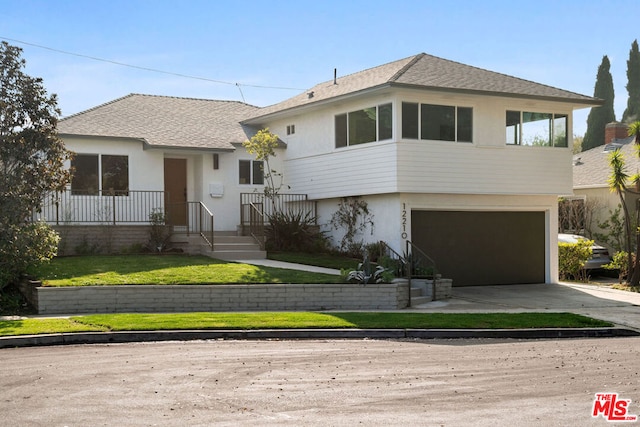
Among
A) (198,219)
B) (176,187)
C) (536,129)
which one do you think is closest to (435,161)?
(536,129)

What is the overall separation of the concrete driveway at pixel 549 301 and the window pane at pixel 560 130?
4630 mm

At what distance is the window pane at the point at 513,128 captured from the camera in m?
24.4

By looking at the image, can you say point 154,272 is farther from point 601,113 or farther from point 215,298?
point 601,113

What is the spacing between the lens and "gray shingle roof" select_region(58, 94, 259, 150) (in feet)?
82.6

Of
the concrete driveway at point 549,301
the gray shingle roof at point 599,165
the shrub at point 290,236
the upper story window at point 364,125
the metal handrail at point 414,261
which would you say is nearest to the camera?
the concrete driveway at point 549,301

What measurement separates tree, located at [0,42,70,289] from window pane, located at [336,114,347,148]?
9385mm

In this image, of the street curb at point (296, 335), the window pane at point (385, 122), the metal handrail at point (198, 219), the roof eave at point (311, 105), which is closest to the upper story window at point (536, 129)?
the window pane at point (385, 122)

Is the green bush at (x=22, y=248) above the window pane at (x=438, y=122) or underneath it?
underneath

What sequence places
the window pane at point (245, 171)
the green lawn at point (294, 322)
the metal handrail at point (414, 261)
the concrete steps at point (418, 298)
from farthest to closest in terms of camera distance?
the window pane at point (245, 171) → the metal handrail at point (414, 261) → the concrete steps at point (418, 298) → the green lawn at point (294, 322)

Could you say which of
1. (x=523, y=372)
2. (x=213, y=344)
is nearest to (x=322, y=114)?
(x=213, y=344)

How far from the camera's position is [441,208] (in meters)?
23.7

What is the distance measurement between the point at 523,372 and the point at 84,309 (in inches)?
410

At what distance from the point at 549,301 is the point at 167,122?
14.4 m

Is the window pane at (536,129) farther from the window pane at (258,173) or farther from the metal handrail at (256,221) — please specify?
the window pane at (258,173)
